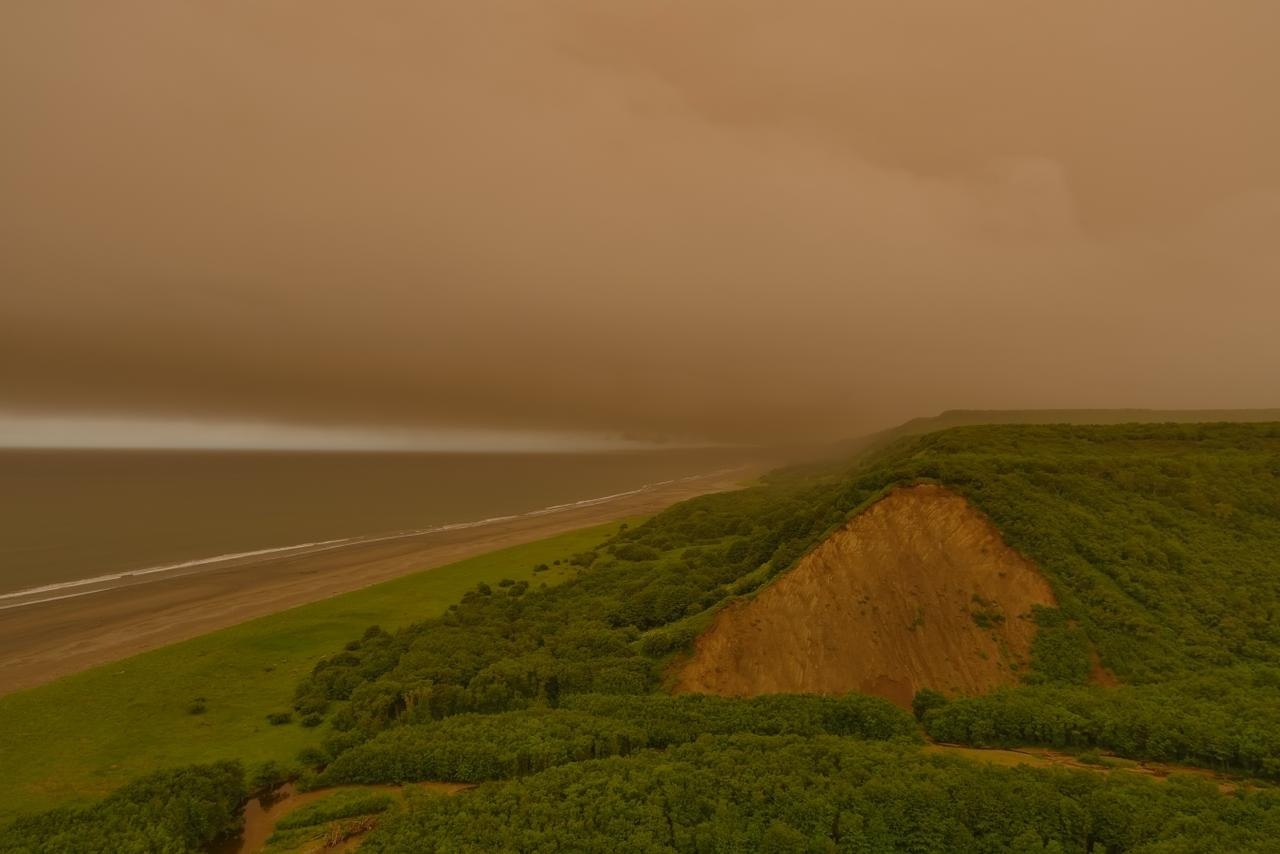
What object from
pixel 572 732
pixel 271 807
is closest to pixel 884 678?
pixel 572 732

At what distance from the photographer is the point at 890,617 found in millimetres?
37688

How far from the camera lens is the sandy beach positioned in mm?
51125

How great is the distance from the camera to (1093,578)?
3656 centimetres

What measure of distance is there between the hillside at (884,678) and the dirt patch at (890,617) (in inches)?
6.2

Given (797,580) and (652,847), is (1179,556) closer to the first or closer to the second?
(797,580)

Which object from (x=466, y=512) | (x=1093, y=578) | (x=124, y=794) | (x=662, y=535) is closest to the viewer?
(x=124, y=794)

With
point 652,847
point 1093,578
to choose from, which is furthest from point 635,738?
point 1093,578

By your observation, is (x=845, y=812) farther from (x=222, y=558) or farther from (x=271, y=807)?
(x=222, y=558)

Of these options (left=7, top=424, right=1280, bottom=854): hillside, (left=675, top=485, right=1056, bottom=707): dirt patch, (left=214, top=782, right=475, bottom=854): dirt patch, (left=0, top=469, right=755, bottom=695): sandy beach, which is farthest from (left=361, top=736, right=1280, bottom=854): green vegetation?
(left=0, top=469, right=755, bottom=695): sandy beach

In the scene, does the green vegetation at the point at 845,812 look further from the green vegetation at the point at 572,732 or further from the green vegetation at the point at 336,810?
the green vegetation at the point at 572,732

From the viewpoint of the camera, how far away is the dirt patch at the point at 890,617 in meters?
35.0

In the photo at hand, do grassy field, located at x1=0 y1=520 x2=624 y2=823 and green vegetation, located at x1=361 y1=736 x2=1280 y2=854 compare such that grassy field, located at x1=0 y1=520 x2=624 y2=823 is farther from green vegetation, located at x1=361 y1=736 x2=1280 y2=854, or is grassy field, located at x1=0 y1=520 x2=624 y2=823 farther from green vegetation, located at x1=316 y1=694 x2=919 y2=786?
green vegetation, located at x1=361 y1=736 x2=1280 y2=854

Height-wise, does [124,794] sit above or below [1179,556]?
below

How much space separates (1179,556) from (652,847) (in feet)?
139
